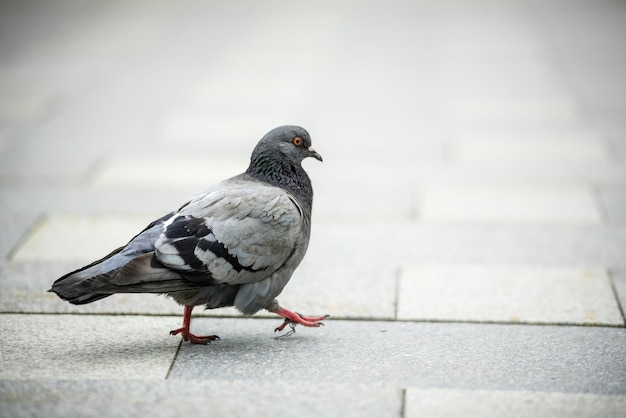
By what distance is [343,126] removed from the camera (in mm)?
9664

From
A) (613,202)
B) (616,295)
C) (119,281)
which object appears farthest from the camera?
(613,202)

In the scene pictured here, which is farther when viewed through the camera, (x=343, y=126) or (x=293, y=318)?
(x=343, y=126)

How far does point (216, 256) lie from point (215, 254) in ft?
0.04

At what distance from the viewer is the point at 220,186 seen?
5.05 meters

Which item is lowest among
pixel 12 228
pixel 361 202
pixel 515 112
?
pixel 12 228

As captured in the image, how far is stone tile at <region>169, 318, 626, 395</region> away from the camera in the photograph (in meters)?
4.38

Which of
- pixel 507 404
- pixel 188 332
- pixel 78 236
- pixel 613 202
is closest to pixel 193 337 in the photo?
pixel 188 332

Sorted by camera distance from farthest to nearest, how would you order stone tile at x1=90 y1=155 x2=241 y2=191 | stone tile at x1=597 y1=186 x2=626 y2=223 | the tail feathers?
stone tile at x1=90 y1=155 x2=241 y2=191 → stone tile at x1=597 y1=186 x2=626 y2=223 → the tail feathers

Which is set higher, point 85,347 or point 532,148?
point 532,148

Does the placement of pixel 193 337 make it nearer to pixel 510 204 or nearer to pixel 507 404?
pixel 507 404

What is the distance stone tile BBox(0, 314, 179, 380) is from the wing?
575 mm

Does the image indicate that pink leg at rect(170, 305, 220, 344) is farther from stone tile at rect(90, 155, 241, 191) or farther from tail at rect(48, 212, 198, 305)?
stone tile at rect(90, 155, 241, 191)

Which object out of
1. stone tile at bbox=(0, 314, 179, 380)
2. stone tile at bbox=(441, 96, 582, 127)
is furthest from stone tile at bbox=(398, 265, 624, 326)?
stone tile at bbox=(441, 96, 582, 127)

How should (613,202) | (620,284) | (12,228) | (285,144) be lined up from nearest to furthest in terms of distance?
(285,144) → (620,284) → (12,228) → (613,202)
